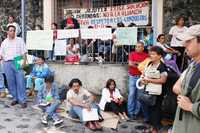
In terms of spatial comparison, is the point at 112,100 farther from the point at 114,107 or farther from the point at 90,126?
the point at 90,126

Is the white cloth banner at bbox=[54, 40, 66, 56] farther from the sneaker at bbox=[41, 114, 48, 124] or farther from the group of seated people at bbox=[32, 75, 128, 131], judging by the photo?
the sneaker at bbox=[41, 114, 48, 124]

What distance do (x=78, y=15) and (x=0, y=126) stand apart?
572 cm

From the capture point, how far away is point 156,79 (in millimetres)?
6594

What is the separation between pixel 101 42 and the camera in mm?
9492

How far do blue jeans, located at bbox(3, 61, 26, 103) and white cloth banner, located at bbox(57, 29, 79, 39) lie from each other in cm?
186

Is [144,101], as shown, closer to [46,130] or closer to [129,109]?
[129,109]

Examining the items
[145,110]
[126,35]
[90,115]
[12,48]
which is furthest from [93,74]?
[145,110]

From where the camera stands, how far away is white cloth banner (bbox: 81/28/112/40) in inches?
359

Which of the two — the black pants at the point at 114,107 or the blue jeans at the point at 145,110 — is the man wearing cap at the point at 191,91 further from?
the black pants at the point at 114,107

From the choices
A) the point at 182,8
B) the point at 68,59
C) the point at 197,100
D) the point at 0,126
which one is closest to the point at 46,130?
the point at 0,126

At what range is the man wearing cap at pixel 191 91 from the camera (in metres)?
2.78

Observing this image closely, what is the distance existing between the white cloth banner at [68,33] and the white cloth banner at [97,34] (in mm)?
181

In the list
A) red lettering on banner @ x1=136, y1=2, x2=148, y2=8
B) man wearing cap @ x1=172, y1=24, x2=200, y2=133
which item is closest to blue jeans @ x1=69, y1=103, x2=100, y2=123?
red lettering on banner @ x1=136, y1=2, x2=148, y2=8

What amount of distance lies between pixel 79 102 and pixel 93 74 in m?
1.95
